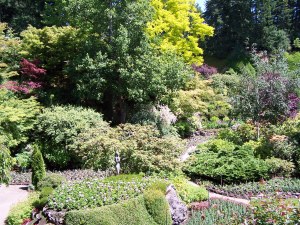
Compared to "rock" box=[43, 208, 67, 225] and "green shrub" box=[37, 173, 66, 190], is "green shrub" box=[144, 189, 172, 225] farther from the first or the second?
"green shrub" box=[37, 173, 66, 190]

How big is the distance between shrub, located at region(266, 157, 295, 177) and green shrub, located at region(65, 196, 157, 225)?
20.5 feet

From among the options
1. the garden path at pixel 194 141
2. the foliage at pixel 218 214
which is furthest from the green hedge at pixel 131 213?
the garden path at pixel 194 141

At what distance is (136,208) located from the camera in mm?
9273

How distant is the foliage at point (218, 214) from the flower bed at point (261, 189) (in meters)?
1.77

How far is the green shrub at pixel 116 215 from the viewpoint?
8828 mm

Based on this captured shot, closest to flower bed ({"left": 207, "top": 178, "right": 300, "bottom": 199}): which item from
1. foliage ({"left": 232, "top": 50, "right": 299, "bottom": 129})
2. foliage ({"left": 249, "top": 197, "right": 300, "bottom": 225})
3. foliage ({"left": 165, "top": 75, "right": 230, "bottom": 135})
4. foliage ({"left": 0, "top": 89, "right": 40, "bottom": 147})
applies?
foliage ({"left": 249, "top": 197, "right": 300, "bottom": 225})

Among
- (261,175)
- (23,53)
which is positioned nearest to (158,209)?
(261,175)

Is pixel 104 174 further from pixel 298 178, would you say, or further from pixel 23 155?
pixel 298 178

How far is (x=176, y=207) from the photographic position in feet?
33.0

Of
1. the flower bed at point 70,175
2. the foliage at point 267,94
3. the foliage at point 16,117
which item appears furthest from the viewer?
the foliage at point 267,94

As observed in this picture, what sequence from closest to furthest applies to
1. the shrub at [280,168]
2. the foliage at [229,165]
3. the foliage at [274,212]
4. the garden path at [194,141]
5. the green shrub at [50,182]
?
the foliage at [274,212] → the green shrub at [50,182] → the foliage at [229,165] → the shrub at [280,168] → the garden path at [194,141]

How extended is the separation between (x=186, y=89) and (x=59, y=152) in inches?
423

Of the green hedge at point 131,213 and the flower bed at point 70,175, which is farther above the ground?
the flower bed at point 70,175

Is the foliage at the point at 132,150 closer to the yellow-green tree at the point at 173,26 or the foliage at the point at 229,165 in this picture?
the foliage at the point at 229,165
